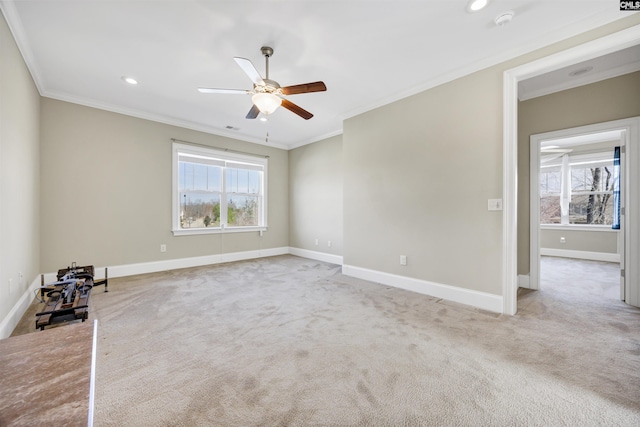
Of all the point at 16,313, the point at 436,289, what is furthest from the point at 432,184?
the point at 16,313

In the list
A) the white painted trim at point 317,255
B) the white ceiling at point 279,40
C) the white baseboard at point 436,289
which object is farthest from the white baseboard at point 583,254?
the white ceiling at point 279,40

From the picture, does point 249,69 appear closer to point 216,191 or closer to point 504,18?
point 504,18

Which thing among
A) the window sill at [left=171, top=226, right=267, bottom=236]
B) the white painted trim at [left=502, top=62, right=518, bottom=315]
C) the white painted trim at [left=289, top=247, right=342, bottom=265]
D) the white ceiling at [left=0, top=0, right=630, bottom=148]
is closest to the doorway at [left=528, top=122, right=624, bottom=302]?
the white painted trim at [left=502, top=62, right=518, bottom=315]

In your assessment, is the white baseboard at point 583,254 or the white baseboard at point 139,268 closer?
the white baseboard at point 139,268

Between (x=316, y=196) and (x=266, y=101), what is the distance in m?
3.43

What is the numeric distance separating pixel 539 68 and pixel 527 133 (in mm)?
1519

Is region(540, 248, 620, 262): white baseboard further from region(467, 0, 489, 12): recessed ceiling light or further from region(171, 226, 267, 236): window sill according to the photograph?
region(171, 226, 267, 236): window sill

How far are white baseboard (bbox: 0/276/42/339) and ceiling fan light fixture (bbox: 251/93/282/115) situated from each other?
114 inches

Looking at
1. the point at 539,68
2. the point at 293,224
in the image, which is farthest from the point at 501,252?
the point at 293,224

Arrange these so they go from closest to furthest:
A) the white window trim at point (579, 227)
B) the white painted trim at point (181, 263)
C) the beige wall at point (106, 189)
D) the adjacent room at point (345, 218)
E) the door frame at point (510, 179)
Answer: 1. the adjacent room at point (345, 218)
2. the door frame at point (510, 179)
3. the beige wall at point (106, 189)
4. the white painted trim at point (181, 263)
5. the white window trim at point (579, 227)

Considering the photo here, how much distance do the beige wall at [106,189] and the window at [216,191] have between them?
0.18m

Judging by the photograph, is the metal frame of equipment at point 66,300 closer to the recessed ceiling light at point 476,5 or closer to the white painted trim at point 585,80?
the recessed ceiling light at point 476,5

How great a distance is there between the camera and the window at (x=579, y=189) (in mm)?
5957

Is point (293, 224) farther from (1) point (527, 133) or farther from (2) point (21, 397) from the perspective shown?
(2) point (21, 397)
